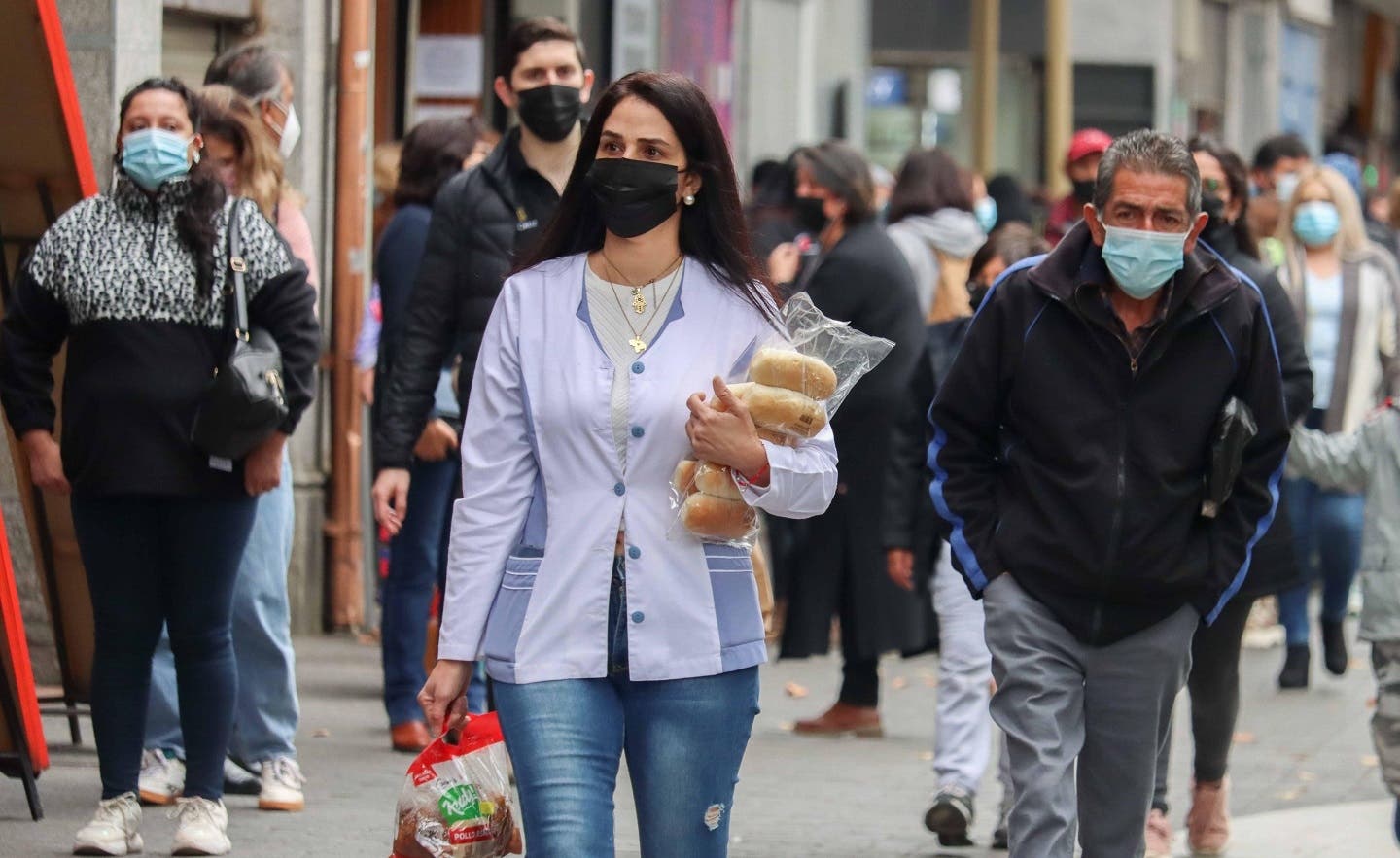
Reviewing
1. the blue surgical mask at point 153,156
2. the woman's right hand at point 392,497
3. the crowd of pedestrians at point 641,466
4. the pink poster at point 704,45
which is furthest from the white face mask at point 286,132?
the pink poster at point 704,45

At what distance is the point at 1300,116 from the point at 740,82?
18244 millimetres

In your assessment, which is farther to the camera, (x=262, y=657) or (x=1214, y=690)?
(x=262, y=657)

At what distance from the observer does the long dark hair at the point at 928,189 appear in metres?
11.3

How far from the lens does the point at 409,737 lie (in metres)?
8.77

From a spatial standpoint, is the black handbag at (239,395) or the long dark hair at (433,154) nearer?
the black handbag at (239,395)

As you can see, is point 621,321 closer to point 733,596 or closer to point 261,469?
point 733,596

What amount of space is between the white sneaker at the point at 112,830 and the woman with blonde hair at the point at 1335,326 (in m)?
6.53

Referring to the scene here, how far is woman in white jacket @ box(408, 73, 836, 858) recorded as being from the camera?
454 centimetres

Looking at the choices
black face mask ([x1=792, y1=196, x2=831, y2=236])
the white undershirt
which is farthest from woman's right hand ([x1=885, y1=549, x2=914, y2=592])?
the white undershirt

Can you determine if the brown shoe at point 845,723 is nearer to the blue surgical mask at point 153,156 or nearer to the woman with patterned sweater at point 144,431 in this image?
the woman with patterned sweater at point 144,431

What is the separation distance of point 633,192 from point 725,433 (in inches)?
20.2

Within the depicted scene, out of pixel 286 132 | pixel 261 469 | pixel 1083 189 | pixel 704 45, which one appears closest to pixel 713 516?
pixel 261 469

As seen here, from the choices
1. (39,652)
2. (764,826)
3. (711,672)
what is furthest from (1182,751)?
(711,672)

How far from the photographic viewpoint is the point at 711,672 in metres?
4.58
